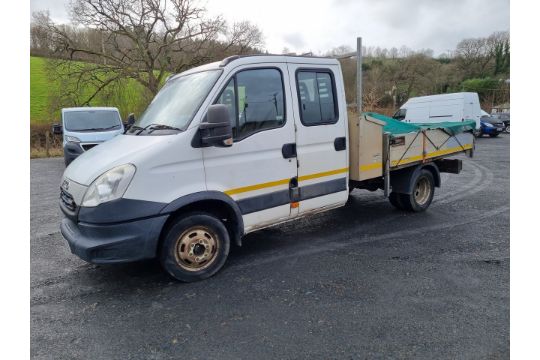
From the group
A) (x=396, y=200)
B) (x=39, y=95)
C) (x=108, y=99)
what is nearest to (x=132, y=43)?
(x=108, y=99)

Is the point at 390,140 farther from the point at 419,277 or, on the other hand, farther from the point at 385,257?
the point at 419,277

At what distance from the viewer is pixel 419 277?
4082mm

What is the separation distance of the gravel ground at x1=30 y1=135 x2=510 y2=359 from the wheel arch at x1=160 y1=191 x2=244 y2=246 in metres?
0.55

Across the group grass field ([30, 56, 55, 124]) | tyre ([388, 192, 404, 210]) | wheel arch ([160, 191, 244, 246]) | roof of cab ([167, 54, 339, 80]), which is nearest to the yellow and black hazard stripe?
wheel arch ([160, 191, 244, 246])

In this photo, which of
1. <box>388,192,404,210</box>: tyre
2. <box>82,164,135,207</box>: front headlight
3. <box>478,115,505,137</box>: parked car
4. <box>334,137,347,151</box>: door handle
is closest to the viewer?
<box>82,164,135,207</box>: front headlight

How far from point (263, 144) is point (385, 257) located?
2.09 m

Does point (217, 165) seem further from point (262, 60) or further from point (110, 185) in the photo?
point (262, 60)

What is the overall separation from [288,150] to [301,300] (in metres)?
1.75

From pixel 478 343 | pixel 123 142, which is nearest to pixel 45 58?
pixel 123 142

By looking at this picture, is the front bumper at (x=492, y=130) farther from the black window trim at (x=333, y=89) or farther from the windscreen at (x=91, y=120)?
Result: the black window trim at (x=333, y=89)

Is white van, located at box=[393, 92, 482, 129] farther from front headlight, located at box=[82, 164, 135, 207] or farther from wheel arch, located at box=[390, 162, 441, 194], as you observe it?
front headlight, located at box=[82, 164, 135, 207]

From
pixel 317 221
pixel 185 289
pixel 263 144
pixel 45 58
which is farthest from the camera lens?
pixel 45 58

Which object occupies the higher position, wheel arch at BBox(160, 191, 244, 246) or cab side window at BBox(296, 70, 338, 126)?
cab side window at BBox(296, 70, 338, 126)

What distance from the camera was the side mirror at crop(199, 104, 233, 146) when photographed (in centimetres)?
364
